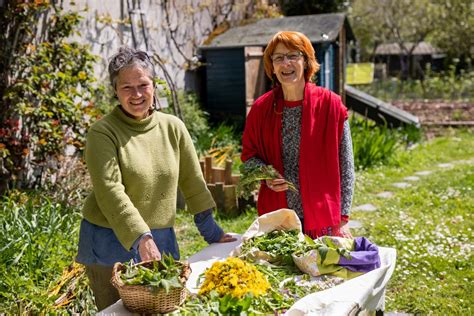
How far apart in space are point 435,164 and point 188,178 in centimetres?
777

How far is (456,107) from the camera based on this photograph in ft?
49.2

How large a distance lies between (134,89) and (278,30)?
327 inches

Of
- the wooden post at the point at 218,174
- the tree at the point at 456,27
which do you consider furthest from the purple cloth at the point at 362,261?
the tree at the point at 456,27

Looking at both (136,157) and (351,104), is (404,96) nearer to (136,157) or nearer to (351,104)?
(351,104)

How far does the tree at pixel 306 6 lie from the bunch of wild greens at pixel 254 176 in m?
12.1

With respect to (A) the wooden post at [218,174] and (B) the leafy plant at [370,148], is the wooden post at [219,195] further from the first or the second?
(B) the leafy plant at [370,148]

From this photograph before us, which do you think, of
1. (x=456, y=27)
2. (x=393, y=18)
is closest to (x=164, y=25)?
(x=456, y=27)

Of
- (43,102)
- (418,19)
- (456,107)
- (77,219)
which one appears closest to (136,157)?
(77,219)

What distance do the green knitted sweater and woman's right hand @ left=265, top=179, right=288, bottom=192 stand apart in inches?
21.9

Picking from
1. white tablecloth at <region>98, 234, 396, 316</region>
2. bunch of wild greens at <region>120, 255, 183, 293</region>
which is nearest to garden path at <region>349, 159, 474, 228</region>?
white tablecloth at <region>98, 234, 396, 316</region>

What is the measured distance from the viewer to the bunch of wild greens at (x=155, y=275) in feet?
7.23

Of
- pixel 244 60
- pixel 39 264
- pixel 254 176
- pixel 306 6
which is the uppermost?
pixel 306 6

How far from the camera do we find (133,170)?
2.57 m

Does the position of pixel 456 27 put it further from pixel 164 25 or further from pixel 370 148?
pixel 164 25
